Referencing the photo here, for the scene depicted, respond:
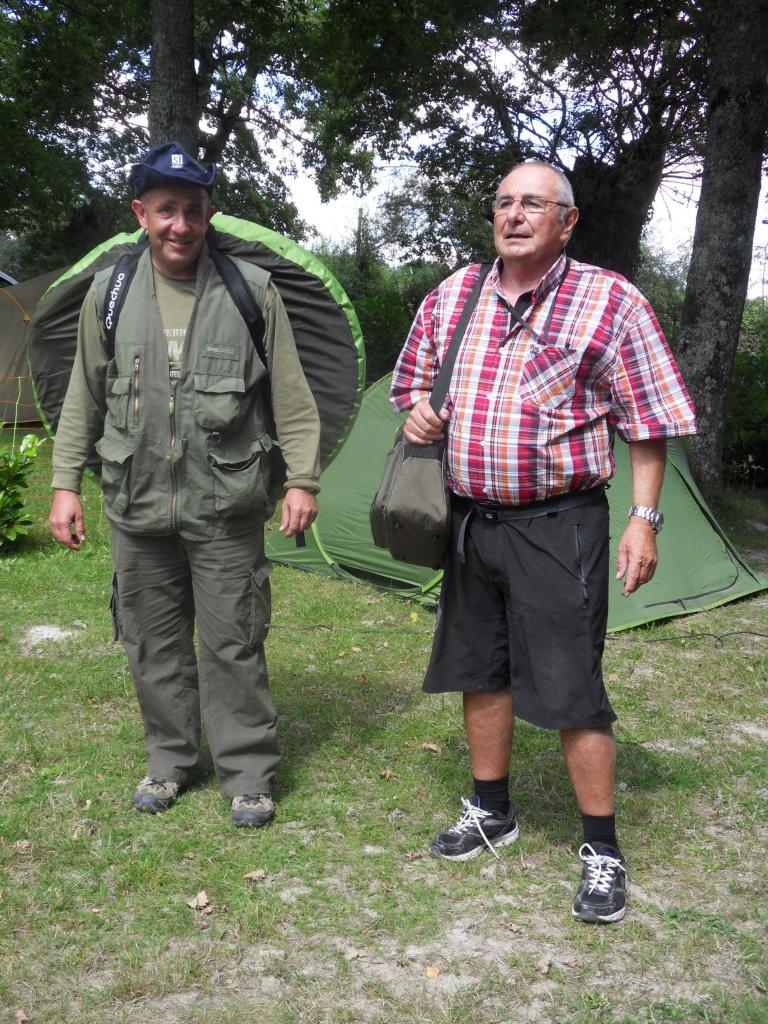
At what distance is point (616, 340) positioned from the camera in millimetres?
2674

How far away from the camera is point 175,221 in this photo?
3.00 meters

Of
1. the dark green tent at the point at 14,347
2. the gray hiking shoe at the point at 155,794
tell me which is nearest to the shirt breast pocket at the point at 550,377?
the gray hiking shoe at the point at 155,794

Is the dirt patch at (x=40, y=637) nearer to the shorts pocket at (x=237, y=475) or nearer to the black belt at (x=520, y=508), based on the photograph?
the shorts pocket at (x=237, y=475)

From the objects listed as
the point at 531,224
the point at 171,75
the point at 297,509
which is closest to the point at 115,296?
the point at 297,509

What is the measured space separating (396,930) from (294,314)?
6.73ft

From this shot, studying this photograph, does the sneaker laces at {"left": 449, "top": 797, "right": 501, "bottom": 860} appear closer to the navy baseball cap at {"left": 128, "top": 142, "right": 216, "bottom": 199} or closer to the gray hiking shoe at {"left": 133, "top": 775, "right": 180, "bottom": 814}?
the gray hiking shoe at {"left": 133, "top": 775, "right": 180, "bottom": 814}

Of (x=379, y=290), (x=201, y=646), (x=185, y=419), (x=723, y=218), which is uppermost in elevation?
(x=379, y=290)

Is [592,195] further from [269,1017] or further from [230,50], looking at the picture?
[269,1017]

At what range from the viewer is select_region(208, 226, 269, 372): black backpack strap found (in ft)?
10.2

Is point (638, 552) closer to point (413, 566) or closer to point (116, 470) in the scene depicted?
point (116, 470)

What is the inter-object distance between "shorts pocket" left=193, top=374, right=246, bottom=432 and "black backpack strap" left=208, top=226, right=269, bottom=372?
19 centimetres

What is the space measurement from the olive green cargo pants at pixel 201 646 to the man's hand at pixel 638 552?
3.98ft

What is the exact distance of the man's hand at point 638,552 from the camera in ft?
8.96

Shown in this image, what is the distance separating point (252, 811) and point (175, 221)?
1941mm
